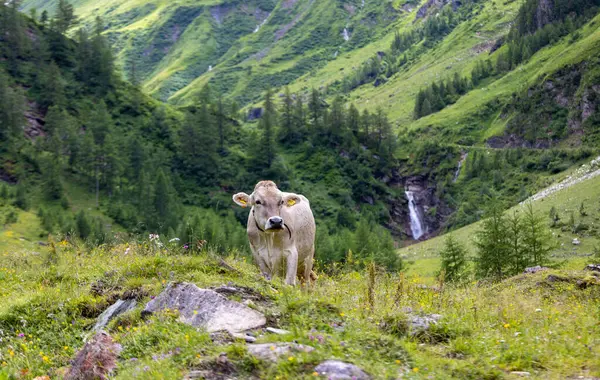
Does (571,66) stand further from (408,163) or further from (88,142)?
(88,142)

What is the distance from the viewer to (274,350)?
694 cm

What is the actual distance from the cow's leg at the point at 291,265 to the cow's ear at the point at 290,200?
3.56ft

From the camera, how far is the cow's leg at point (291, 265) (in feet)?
40.8

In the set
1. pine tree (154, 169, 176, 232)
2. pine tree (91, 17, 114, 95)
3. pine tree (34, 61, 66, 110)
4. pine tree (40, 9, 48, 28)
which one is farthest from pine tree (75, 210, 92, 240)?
pine tree (40, 9, 48, 28)

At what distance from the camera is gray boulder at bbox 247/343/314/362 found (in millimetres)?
6840

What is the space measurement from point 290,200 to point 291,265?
1626 mm

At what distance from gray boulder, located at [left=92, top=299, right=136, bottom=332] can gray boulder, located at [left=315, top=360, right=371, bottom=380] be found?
14.8 ft

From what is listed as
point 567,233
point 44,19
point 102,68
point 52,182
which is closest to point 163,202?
point 52,182

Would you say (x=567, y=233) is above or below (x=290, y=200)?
below

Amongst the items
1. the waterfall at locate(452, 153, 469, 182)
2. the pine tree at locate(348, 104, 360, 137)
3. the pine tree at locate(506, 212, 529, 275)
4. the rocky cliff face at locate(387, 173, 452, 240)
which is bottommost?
the pine tree at locate(506, 212, 529, 275)

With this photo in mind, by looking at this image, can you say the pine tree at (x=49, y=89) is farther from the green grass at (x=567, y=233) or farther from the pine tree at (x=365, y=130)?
the green grass at (x=567, y=233)

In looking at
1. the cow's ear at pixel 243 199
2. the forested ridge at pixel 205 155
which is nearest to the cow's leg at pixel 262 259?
the cow's ear at pixel 243 199

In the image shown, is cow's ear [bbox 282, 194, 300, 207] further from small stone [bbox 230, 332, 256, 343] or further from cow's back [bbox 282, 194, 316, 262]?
small stone [bbox 230, 332, 256, 343]

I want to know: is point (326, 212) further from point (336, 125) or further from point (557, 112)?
point (557, 112)
